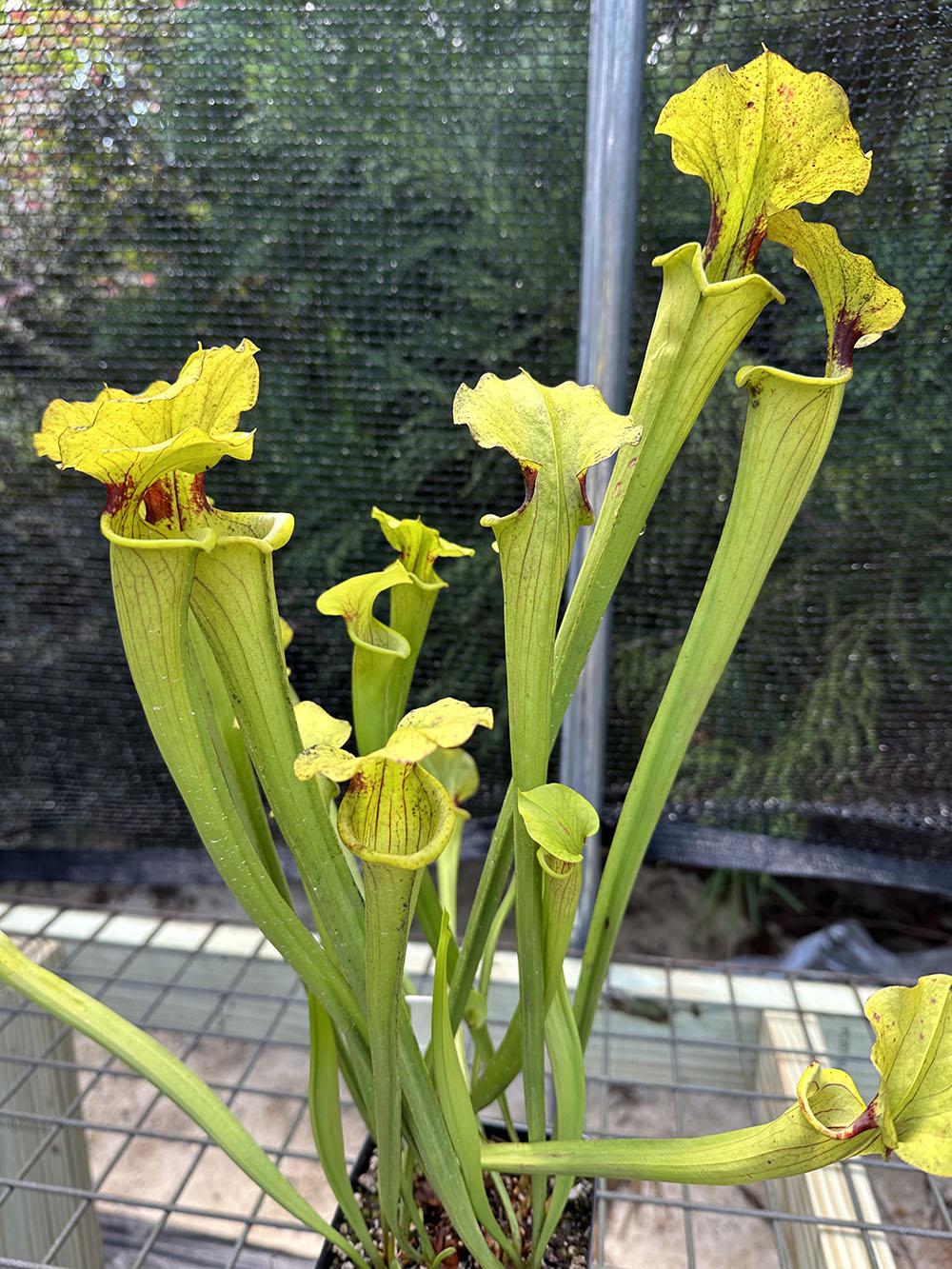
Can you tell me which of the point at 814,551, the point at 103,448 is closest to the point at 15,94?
the point at 103,448

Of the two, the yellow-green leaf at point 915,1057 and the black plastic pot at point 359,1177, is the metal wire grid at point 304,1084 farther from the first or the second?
the yellow-green leaf at point 915,1057

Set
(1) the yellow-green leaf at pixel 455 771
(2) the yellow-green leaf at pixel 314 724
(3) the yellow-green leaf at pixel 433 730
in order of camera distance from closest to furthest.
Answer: (3) the yellow-green leaf at pixel 433 730 → (2) the yellow-green leaf at pixel 314 724 → (1) the yellow-green leaf at pixel 455 771

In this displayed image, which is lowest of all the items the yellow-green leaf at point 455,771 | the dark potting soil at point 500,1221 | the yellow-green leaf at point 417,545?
the dark potting soil at point 500,1221

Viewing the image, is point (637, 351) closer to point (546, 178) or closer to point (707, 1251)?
point (546, 178)

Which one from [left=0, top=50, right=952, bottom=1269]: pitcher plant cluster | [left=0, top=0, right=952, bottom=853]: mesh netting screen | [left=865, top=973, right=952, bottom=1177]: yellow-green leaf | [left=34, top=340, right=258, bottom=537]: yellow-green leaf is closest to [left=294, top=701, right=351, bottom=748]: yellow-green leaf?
[left=0, top=50, right=952, bottom=1269]: pitcher plant cluster

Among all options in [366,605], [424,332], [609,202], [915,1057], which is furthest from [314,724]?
[424,332]

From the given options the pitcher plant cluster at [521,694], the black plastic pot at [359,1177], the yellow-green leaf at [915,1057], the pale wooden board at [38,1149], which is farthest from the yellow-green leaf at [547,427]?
the pale wooden board at [38,1149]
